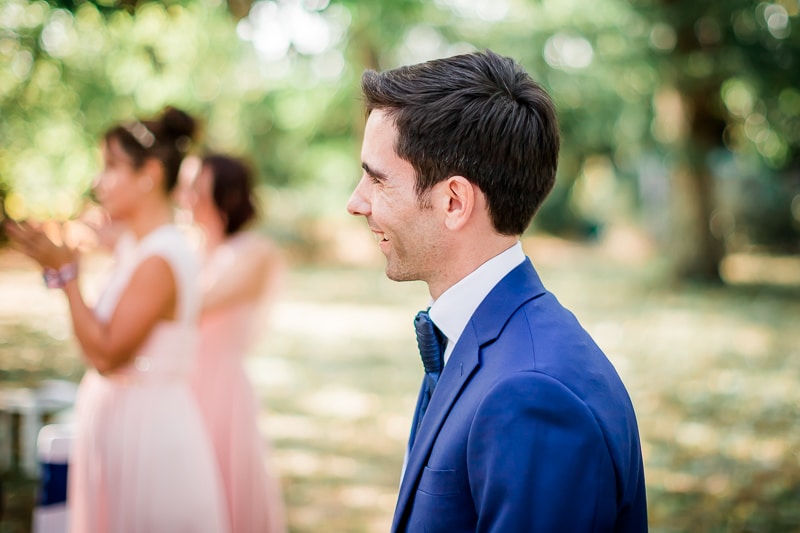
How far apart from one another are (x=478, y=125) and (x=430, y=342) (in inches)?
19.4

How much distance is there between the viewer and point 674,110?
1675 cm

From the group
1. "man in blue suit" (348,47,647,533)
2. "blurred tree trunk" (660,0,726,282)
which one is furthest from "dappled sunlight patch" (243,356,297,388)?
"blurred tree trunk" (660,0,726,282)

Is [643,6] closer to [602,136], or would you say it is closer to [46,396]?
[602,136]

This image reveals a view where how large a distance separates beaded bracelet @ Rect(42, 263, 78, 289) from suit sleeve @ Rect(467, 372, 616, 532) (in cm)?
212

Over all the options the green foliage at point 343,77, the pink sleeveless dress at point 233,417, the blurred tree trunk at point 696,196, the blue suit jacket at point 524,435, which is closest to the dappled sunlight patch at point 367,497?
the pink sleeveless dress at point 233,417

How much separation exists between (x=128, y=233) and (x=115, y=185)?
303 mm

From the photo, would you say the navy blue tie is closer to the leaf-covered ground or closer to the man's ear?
the man's ear

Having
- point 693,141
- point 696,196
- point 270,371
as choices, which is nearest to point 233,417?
point 270,371

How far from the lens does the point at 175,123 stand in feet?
11.3

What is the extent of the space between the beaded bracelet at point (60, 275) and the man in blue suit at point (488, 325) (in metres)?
1.66

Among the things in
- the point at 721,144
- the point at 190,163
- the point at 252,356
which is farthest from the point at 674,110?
the point at 190,163

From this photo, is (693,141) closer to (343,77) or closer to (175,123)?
(343,77)

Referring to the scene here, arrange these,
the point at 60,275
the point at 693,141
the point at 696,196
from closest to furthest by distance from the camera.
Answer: the point at 60,275
the point at 693,141
the point at 696,196

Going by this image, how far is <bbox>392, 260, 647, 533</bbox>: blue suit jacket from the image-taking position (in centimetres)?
135
